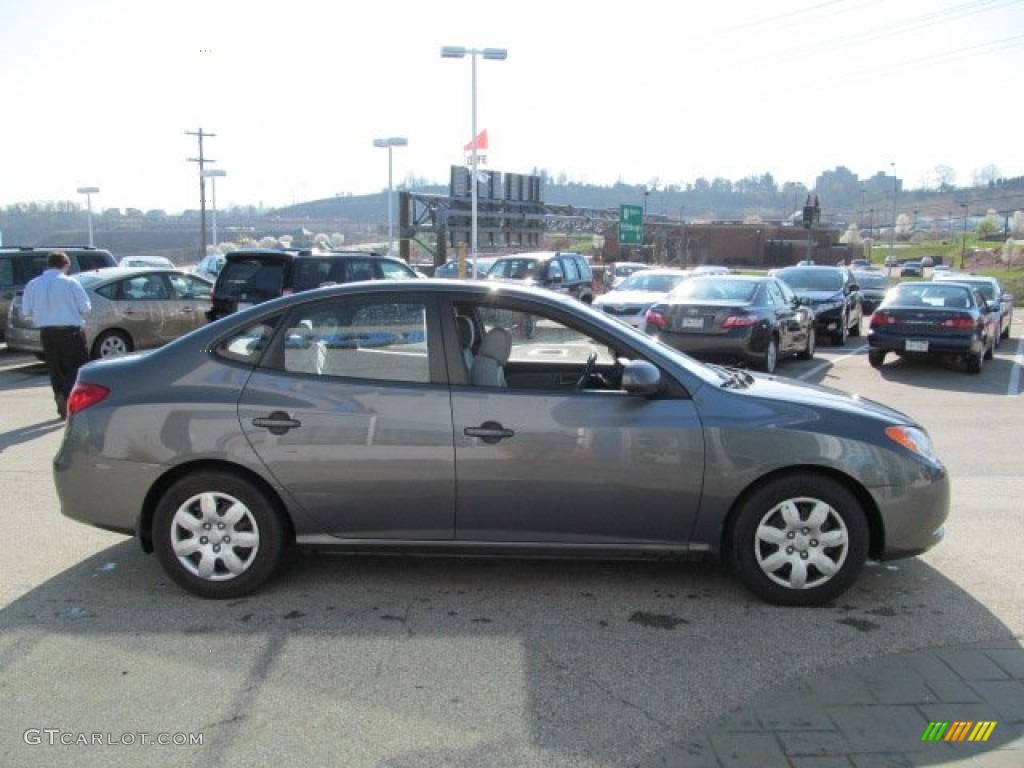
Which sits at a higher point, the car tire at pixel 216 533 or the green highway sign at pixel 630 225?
the green highway sign at pixel 630 225

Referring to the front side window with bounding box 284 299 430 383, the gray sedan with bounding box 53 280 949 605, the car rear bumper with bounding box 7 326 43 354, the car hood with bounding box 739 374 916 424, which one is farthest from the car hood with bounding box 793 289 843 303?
the front side window with bounding box 284 299 430 383

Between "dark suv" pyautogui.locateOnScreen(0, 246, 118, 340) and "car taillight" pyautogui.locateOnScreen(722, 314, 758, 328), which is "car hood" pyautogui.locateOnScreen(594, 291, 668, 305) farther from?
"dark suv" pyautogui.locateOnScreen(0, 246, 118, 340)

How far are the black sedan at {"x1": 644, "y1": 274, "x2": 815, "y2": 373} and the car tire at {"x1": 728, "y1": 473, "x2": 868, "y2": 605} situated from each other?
9.09m

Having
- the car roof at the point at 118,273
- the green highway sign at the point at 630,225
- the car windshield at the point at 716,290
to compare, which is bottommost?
the car windshield at the point at 716,290

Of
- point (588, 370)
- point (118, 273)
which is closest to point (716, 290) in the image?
point (118, 273)

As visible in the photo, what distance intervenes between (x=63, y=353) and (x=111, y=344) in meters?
4.03

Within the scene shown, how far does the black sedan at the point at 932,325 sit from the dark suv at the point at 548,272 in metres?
5.79

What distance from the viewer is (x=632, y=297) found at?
1748 centimetres

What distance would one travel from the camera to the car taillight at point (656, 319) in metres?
13.7

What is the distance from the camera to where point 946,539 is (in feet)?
18.7

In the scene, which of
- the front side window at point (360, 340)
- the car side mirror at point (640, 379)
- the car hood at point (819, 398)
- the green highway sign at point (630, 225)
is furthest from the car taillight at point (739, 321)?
the green highway sign at point (630, 225)

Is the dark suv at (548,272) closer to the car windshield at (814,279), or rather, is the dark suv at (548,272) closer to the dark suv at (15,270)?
the car windshield at (814,279)

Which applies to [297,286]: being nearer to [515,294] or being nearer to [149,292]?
[149,292]

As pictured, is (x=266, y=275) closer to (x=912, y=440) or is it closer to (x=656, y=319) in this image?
(x=656, y=319)
